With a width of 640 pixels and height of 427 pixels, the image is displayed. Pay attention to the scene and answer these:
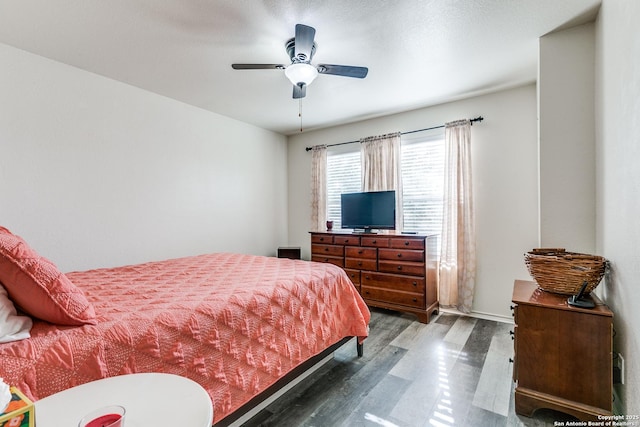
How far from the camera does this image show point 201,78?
121 inches

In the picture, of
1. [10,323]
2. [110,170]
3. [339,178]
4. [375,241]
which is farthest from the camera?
[339,178]

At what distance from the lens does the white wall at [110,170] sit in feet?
8.43

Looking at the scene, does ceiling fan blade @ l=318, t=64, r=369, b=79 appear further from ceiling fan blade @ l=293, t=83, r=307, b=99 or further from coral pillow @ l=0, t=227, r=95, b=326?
coral pillow @ l=0, t=227, r=95, b=326

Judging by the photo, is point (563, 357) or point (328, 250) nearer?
point (563, 357)

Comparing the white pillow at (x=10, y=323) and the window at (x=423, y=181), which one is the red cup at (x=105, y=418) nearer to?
the white pillow at (x=10, y=323)

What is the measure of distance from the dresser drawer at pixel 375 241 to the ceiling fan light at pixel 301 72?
2035 millimetres

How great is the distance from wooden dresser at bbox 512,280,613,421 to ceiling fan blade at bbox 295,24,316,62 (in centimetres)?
221

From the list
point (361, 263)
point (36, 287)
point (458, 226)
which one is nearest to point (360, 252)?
point (361, 263)

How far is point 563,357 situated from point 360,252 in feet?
7.62

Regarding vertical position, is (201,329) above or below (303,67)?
below

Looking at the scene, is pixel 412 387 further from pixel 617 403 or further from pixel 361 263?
pixel 361 263

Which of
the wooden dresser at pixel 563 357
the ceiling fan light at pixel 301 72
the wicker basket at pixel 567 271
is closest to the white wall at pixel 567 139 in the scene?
the wicker basket at pixel 567 271

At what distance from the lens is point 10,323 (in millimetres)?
1135

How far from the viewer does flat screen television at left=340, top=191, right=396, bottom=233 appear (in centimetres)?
387
